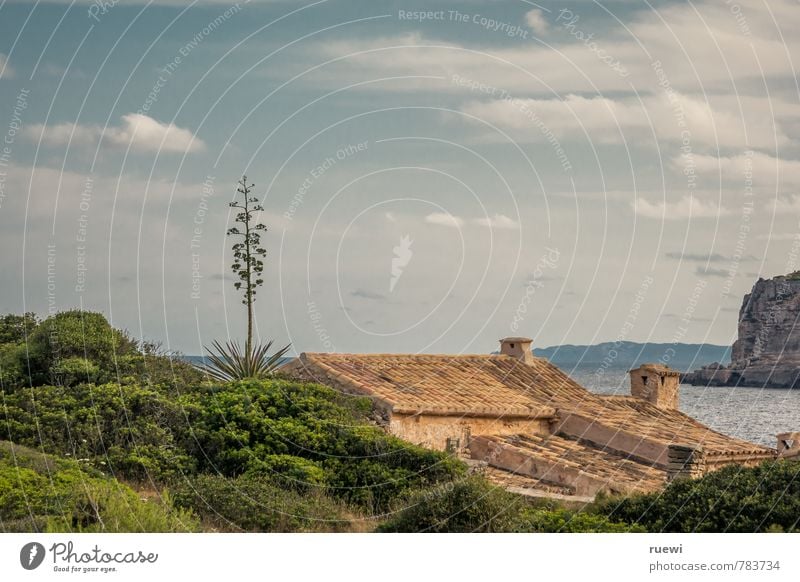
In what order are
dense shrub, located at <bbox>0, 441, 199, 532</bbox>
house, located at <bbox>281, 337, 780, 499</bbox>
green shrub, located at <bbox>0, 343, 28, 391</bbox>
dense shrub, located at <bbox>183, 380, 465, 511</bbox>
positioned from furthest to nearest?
green shrub, located at <bbox>0, 343, 28, 391</bbox>
house, located at <bbox>281, 337, 780, 499</bbox>
dense shrub, located at <bbox>183, 380, 465, 511</bbox>
dense shrub, located at <bbox>0, 441, 199, 532</bbox>

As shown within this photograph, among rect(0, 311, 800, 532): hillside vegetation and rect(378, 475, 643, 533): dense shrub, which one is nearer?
rect(0, 311, 800, 532): hillside vegetation

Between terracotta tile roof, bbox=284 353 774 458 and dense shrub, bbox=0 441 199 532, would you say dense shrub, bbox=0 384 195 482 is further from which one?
terracotta tile roof, bbox=284 353 774 458

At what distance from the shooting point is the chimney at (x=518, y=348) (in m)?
30.2

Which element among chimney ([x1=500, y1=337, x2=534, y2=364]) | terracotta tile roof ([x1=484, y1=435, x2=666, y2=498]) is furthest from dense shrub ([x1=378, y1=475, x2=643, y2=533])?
chimney ([x1=500, y1=337, x2=534, y2=364])

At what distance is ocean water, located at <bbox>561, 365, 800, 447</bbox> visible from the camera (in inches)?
3447

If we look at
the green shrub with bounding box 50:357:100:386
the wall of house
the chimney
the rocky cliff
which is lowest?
the wall of house

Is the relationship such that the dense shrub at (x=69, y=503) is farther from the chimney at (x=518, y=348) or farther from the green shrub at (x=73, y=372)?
the chimney at (x=518, y=348)

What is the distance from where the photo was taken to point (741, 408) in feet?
386

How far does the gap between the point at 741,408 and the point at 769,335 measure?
8.92 m

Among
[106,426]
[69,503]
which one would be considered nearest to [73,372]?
[106,426]

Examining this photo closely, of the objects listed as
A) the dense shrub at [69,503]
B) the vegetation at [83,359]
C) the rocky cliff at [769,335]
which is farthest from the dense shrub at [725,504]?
the rocky cliff at [769,335]
